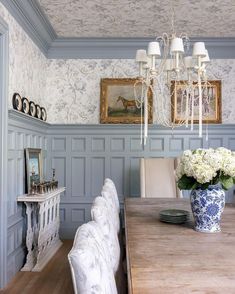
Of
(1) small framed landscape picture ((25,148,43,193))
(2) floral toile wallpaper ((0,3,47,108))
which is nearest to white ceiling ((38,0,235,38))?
(2) floral toile wallpaper ((0,3,47,108))

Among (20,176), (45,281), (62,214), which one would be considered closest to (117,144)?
(62,214)

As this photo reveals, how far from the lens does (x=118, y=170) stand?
4.66 meters

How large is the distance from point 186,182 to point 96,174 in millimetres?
2708

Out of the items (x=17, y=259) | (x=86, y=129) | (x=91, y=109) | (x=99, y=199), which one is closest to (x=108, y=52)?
(x=91, y=109)

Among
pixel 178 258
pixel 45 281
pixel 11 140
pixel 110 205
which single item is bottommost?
pixel 45 281

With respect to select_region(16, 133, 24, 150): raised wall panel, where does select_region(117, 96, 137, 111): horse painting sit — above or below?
above

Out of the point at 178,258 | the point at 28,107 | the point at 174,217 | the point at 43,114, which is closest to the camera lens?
the point at 178,258

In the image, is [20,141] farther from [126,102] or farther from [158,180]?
[126,102]

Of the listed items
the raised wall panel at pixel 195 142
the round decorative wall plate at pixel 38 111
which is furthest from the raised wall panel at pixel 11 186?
the raised wall panel at pixel 195 142

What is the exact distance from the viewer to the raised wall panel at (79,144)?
468 cm

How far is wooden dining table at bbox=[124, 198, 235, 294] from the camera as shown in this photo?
47.6 inches

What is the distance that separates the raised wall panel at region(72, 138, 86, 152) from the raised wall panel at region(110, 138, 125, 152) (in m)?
0.40

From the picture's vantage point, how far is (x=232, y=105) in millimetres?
4695

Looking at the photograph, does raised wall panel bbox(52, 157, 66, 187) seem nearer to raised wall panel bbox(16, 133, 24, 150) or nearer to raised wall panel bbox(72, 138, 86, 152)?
raised wall panel bbox(72, 138, 86, 152)
